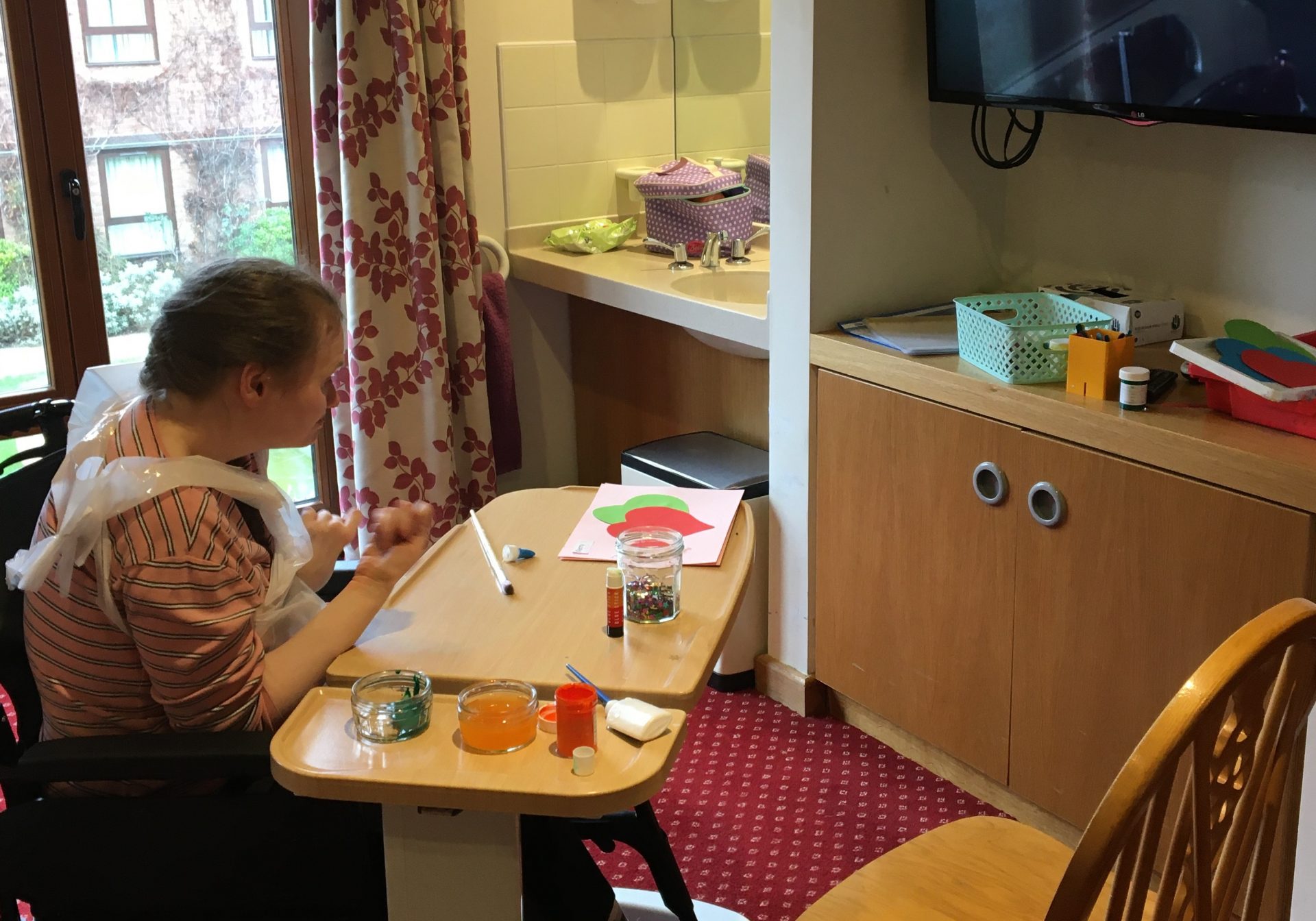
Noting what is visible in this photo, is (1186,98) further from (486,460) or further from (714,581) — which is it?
(486,460)

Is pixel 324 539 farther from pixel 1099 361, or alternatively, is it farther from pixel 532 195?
pixel 532 195

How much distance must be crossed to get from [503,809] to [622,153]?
102 inches

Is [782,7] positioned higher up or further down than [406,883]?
higher up

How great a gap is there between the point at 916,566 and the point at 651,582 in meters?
1.01

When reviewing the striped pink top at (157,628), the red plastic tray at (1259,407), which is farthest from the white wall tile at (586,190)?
the striped pink top at (157,628)

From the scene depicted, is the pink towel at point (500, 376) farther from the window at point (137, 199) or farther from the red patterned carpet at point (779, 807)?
the red patterned carpet at point (779, 807)

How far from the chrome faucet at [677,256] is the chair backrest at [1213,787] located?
2138 millimetres

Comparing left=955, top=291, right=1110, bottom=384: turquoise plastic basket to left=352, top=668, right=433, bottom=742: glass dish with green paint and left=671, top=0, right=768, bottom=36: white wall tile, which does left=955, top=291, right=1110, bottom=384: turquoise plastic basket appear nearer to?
left=352, top=668, right=433, bottom=742: glass dish with green paint

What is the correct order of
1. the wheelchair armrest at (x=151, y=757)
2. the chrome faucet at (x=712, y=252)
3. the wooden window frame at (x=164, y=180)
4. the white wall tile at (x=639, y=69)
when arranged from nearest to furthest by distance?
the wheelchair armrest at (x=151, y=757) < the wooden window frame at (x=164, y=180) < the chrome faucet at (x=712, y=252) < the white wall tile at (x=639, y=69)

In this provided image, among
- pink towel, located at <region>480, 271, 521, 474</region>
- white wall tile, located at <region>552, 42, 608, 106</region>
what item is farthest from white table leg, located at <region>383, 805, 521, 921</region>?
white wall tile, located at <region>552, 42, 608, 106</region>

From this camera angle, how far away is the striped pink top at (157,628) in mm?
1311

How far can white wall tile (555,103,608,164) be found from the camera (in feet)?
11.0

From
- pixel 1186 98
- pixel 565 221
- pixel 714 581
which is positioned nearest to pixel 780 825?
pixel 714 581

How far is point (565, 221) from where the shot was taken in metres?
3.43
